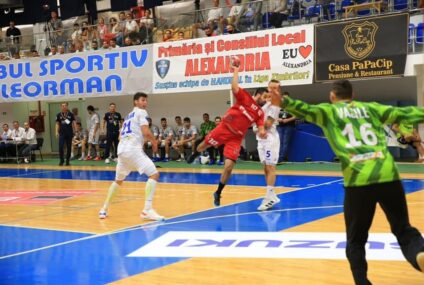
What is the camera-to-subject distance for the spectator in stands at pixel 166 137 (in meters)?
22.2

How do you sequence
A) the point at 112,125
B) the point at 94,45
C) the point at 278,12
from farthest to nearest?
1. the point at 94,45
2. the point at 112,125
3. the point at 278,12

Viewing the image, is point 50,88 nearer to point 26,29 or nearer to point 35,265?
point 26,29

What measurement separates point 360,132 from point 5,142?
22.5 metres

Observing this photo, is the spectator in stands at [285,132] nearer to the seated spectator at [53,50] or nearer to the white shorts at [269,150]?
the white shorts at [269,150]

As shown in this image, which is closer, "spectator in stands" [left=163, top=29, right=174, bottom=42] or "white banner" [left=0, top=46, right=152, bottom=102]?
"spectator in stands" [left=163, top=29, right=174, bottom=42]

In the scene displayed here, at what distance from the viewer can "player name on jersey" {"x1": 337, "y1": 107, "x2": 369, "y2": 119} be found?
5.22 meters

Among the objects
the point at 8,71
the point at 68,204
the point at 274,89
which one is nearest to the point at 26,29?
the point at 8,71

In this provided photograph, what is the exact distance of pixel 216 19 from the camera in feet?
69.5

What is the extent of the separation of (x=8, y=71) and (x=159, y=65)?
7.94 metres

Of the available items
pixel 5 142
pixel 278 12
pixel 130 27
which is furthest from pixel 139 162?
pixel 5 142

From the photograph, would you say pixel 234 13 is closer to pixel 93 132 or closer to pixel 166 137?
pixel 166 137

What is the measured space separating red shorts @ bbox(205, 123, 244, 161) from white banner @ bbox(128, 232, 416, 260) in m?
2.33

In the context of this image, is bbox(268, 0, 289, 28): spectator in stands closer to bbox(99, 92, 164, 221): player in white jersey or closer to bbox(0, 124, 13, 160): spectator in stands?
bbox(99, 92, 164, 221): player in white jersey

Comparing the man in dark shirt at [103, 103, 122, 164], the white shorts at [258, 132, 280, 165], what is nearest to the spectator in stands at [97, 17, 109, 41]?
the man in dark shirt at [103, 103, 122, 164]
